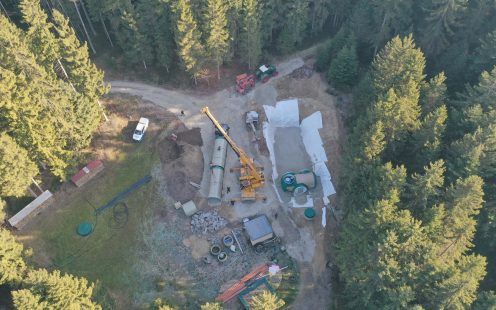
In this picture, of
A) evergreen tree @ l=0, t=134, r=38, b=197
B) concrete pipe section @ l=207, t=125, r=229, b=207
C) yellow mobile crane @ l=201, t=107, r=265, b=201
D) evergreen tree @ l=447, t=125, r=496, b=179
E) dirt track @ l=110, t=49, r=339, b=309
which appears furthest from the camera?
yellow mobile crane @ l=201, t=107, r=265, b=201

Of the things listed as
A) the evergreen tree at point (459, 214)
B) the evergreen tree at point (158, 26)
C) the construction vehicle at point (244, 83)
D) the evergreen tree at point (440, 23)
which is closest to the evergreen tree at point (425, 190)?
→ the evergreen tree at point (459, 214)

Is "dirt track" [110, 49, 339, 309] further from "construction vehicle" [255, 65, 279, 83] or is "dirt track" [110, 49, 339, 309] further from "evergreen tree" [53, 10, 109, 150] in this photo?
"evergreen tree" [53, 10, 109, 150]

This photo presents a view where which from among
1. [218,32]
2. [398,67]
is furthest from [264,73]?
[398,67]

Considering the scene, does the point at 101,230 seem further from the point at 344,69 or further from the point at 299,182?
the point at 344,69

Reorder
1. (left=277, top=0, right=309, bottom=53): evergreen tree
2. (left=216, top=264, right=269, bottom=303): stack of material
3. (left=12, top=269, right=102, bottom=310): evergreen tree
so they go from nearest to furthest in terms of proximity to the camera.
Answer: (left=12, top=269, right=102, bottom=310): evergreen tree
(left=216, top=264, right=269, bottom=303): stack of material
(left=277, top=0, right=309, bottom=53): evergreen tree

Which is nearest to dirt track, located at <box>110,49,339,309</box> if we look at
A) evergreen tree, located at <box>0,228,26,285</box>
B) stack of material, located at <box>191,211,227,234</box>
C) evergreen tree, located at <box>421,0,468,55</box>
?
stack of material, located at <box>191,211,227,234</box>

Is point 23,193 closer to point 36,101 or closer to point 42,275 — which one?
point 36,101
